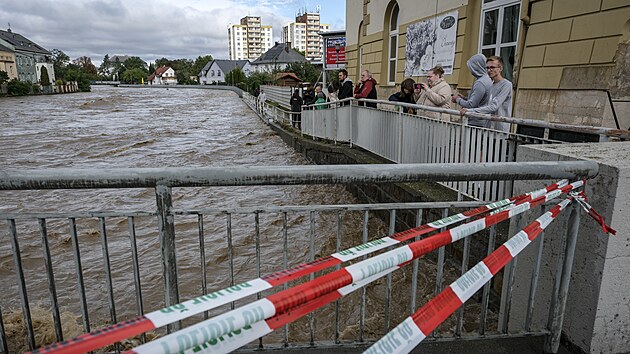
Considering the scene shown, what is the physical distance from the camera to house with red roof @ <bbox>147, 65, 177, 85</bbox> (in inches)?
6448

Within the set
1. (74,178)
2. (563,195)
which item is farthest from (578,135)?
(74,178)

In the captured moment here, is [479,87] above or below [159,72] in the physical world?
below

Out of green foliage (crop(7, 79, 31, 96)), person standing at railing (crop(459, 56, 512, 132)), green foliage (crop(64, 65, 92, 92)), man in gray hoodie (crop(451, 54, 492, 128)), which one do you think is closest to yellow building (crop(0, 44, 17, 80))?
green foliage (crop(7, 79, 31, 96))

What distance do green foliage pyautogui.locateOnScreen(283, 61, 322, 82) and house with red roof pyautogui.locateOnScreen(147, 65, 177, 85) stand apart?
10542 centimetres

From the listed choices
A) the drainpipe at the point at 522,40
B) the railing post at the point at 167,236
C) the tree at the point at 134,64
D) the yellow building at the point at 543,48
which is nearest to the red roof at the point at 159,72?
the tree at the point at 134,64

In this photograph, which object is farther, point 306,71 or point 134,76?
point 134,76

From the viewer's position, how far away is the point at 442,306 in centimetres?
163

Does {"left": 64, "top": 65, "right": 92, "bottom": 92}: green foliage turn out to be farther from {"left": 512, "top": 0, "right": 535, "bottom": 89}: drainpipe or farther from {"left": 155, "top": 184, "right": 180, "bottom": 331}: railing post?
{"left": 155, "top": 184, "right": 180, "bottom": 331}: railing post

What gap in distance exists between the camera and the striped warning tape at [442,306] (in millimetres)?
1436

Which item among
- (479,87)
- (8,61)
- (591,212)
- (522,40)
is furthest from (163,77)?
(591,212)

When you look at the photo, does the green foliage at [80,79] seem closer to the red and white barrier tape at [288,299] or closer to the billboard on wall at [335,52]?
the billboard on wall at [335,52]

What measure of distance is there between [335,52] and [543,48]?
2156 centimetres

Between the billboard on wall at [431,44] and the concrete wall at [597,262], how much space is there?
32.2 feet

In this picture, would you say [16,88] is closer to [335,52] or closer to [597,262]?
[335,52]
